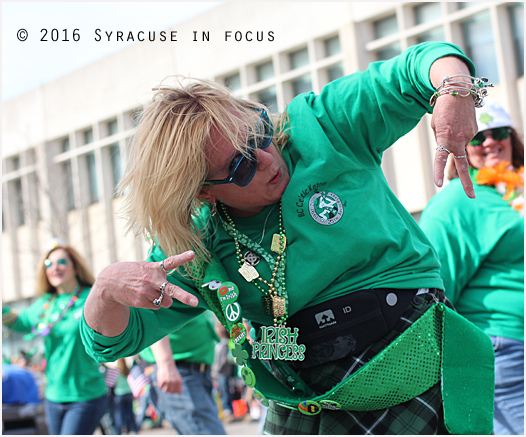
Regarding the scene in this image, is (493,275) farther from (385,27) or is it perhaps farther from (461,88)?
(385,27)

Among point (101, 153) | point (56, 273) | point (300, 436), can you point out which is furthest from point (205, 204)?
point (101, 153)

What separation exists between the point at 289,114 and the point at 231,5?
1594cm

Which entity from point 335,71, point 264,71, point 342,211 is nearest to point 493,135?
point 342,211

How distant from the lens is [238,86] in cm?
1850

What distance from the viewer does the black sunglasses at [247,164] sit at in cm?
221

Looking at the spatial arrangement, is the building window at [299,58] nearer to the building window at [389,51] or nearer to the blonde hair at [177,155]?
the building window at [389,51]

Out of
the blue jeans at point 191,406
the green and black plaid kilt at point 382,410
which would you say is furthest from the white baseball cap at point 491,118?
the blue jeans at point 191,406

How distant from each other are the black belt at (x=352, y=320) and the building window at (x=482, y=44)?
42.0 feet

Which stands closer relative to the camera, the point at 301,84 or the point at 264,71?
the point at 301,84

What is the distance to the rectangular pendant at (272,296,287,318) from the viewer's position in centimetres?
223

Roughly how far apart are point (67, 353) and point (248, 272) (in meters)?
4.16

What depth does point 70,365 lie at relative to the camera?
594cm

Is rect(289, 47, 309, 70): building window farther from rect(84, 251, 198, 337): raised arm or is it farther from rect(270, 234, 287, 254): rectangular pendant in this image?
rect(84, 251, 198, 337): raised arm

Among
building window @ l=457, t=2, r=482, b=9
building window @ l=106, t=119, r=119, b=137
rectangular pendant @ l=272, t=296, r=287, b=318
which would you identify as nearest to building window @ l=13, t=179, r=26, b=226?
building window @ l=106, t=119, r=119, b=137
